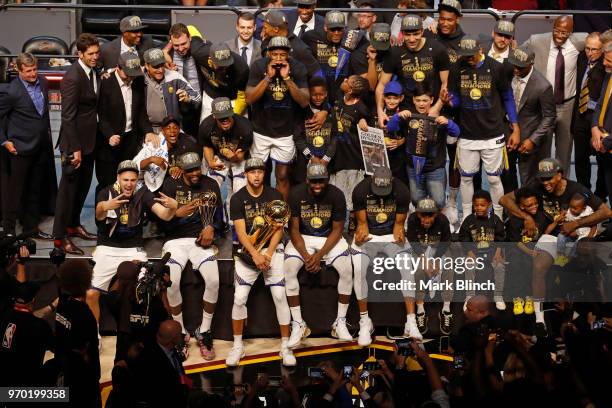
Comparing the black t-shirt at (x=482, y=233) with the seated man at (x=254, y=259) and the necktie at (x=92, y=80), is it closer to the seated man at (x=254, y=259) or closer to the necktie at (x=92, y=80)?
the seated man at (x=254, y=259)

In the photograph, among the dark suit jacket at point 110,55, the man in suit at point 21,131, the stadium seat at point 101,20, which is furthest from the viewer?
the stadium seat at point 101,20

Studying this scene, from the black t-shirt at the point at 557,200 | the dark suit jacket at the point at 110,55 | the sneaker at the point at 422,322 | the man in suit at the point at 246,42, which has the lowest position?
the sneaker at the point at 422,322

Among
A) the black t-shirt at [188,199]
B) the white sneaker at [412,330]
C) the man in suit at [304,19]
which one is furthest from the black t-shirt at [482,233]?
the man in suit at [304,19]

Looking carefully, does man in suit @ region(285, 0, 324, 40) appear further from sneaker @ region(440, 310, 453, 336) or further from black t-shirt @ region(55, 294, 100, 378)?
black t-shirt @ region(55, 294, 100, 378)

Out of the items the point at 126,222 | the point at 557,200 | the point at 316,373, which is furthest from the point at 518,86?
the point at 316,373

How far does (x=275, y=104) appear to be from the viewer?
1385 cm

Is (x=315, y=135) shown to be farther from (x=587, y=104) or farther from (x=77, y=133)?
(x=587, y=104)

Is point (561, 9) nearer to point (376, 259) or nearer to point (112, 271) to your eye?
point (376, 259)

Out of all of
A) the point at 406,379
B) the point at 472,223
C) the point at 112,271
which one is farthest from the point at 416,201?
the point at 406,379

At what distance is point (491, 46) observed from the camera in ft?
47.5

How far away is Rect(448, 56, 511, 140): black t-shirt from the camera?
13984mm

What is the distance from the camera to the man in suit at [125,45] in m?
13.9

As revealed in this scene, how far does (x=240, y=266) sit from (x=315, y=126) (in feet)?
5.50

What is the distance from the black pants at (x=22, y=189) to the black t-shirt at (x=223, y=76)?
187cm
